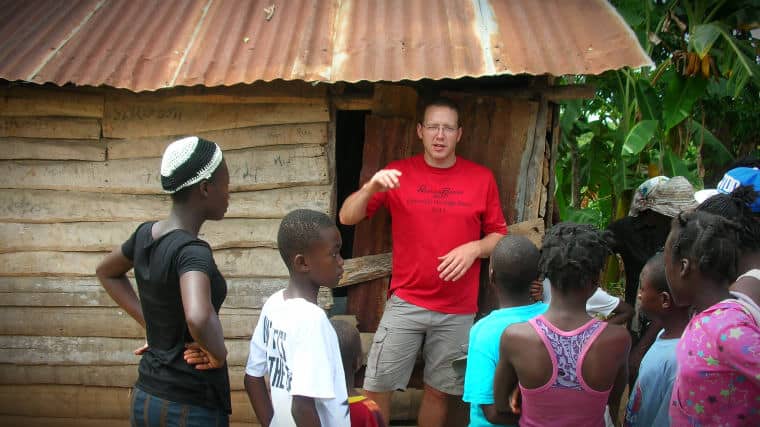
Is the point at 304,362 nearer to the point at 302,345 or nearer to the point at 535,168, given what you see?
the point at 302,345

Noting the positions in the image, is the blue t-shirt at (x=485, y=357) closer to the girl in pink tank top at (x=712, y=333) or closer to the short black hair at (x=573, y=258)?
the short black hair at (x=573, y=258)

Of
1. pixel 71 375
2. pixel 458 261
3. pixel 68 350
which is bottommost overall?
pixel 71 375

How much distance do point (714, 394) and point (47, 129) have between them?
4.36 metres

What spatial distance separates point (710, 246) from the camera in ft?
7.67

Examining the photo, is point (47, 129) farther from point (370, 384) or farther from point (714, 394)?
point (714, 394)

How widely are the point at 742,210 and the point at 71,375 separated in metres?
4.30

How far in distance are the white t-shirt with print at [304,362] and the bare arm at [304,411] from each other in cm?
3

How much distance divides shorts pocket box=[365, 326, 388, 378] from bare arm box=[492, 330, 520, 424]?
1.40m

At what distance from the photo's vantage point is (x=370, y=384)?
4266 mm

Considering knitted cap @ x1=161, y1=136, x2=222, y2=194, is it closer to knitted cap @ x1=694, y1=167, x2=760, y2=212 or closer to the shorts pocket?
the shorts pocket

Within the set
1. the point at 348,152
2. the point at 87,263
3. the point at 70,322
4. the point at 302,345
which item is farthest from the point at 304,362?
the point at 348,152

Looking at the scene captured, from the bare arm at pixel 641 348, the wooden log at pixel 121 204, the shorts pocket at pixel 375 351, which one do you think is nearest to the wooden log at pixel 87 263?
the wooden log at pixel 121 204

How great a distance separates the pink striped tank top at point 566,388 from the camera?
2.65 metres

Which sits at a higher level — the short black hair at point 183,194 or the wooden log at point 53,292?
the short black hair at point 183,194
